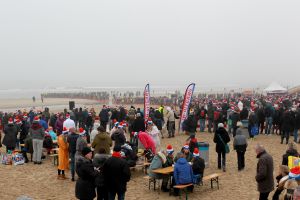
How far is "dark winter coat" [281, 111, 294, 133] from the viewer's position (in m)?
14.9

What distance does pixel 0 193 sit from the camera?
937 centimetres

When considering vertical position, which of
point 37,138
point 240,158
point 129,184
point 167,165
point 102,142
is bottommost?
point 129,184

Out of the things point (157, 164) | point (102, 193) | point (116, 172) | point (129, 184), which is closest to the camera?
point (116, 172)

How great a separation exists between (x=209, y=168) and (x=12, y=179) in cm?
581

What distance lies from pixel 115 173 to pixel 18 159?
21.7 feet

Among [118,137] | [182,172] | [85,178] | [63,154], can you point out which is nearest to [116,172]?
[85,178]

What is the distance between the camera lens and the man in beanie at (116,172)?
6.99 meters

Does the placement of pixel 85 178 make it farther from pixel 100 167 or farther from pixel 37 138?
pixel 37 138

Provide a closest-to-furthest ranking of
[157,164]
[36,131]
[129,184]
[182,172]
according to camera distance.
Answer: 1. [182,172]
2. [157,164]
3. [129,184]
4. [36,131]

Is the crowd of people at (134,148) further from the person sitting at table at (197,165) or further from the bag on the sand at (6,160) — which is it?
the bag on the sand at (6,160)

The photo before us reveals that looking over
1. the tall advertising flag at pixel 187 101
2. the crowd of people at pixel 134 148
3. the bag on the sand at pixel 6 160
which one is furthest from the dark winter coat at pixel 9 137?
the tall advertising flag at pixel 187 101

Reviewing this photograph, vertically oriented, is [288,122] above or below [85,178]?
above

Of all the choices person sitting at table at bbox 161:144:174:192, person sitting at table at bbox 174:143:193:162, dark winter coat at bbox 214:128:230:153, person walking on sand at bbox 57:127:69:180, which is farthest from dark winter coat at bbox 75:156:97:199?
dark winter coat at bbox 214:128:230:153

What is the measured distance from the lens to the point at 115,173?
23.0 ft
